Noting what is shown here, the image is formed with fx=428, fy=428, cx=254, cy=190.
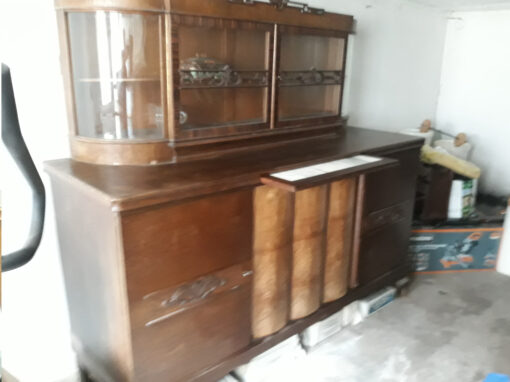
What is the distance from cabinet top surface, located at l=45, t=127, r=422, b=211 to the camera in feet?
3.90

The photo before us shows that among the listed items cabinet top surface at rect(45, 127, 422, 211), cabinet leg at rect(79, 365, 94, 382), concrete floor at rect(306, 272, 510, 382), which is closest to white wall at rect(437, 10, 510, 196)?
concrete floor at rect(306, 272, 510, 382)

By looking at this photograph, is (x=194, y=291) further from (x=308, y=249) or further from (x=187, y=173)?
(x=308, y=249)

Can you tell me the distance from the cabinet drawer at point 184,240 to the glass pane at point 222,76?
1.30ft

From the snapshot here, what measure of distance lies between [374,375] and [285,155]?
1.01 metres

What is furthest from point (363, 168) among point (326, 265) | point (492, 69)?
point (492, 69)

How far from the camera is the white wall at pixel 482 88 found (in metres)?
3.08

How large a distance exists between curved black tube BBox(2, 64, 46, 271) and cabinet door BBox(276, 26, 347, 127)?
42.9 inches

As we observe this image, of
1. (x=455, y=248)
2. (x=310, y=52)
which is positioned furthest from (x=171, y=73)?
(x=455, y=248)

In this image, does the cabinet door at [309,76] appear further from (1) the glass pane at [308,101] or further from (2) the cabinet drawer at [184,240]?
(2) the cabinet drawer at [184,240]

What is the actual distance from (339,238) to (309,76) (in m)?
0.75

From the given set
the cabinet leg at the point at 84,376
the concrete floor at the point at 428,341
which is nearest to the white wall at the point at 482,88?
the concrete floor at the point at 428,341

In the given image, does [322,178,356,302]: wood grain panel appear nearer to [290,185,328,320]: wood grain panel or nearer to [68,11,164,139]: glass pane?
[290,185,328,320]: wood grain panel

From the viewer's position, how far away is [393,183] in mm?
2049

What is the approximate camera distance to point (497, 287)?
2555 millimetres
